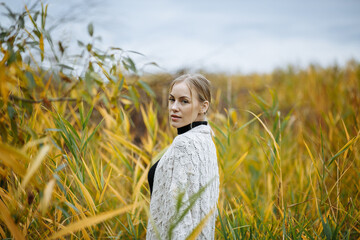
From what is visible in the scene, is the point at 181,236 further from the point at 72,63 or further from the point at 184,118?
the point at 72,63

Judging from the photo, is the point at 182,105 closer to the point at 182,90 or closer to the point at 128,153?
the point at 182,90

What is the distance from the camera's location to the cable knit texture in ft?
3.03

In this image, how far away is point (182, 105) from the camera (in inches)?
42.9

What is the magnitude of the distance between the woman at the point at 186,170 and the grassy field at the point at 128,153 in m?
0.15

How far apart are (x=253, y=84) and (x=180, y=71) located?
3263mm

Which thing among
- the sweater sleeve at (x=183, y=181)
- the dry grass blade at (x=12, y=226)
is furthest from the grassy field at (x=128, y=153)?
the sweater sleeve at (x=183, y=181)

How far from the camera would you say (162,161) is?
1.04 meters

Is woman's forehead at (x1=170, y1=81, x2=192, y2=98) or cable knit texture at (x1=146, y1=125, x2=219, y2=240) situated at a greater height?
woman's forehead at (x1=170, y1=81, x2=192, y2=98)

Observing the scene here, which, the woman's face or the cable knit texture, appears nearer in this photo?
the cable knit texture

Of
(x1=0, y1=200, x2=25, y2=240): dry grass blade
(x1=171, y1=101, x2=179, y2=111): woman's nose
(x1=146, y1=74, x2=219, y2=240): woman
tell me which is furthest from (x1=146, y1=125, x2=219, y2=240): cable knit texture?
(x1=0, y1=200, x2=25, y2=240): dry grass blade

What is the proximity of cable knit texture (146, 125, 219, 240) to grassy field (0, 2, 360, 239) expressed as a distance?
5.7 inches

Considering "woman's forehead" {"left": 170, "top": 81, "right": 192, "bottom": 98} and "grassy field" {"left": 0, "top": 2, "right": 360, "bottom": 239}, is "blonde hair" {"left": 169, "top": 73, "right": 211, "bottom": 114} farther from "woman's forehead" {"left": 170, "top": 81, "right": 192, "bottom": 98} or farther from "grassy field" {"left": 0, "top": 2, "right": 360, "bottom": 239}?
"grassy field" {"left": 0, "top": 2, "right": 360, "bottom": 239}

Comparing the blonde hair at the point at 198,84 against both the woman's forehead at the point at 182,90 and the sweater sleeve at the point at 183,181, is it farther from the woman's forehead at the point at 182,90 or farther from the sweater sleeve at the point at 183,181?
the sweater sleeve at the point at 183,181

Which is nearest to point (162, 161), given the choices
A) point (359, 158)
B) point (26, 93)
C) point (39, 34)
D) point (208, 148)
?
point (208, 148)
